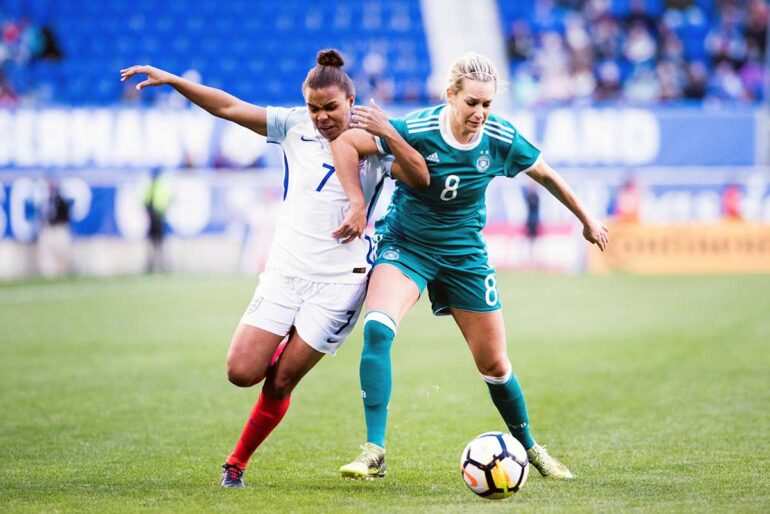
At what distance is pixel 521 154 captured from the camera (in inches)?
253

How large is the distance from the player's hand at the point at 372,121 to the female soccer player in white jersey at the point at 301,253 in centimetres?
10

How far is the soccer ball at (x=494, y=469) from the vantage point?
18.8 feet

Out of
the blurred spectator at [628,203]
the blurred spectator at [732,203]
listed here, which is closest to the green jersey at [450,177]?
the blurred spectator at [628,203]

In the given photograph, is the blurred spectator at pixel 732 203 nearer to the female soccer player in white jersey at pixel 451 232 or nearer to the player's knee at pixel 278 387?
the female soccer player in white jersey at pixel 451 232

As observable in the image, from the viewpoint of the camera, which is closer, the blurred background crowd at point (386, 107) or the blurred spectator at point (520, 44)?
the blurred background crowd at point (386, 107)

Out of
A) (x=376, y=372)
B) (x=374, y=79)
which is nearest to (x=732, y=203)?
(x=374, y=79)

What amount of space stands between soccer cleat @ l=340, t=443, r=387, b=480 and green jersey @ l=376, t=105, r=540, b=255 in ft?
3.70

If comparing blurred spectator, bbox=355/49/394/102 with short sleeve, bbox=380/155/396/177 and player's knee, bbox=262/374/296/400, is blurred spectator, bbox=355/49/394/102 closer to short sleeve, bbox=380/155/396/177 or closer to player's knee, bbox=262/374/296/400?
short sleeve, bbox=380/155/396/177

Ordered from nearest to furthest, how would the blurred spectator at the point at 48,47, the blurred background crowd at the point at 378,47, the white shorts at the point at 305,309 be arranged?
the white shorts at the point at 305,309, the blurred background crowd at the point at 378,47, the blurred spectator at the point at 48,47

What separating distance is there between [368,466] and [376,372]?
18.7 inches

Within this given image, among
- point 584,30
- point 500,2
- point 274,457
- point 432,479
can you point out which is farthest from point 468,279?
point 500,2

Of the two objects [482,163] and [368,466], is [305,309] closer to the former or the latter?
[368,466]

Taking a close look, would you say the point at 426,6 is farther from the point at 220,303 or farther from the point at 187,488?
the point at 187,488

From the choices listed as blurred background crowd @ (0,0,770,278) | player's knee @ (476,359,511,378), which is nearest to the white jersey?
player's knee @ (476,359,511,378)
